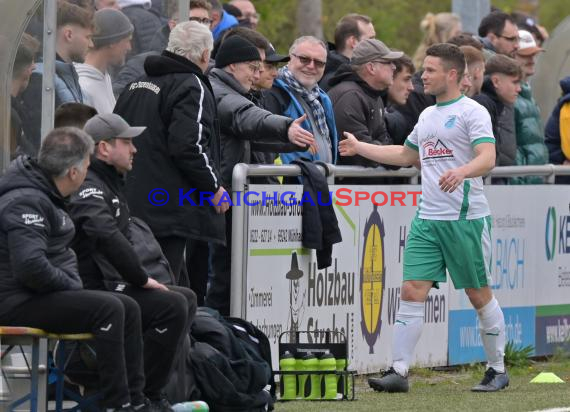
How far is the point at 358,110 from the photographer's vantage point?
1182cm

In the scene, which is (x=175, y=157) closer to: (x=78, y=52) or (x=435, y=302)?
(x=78, y=52)

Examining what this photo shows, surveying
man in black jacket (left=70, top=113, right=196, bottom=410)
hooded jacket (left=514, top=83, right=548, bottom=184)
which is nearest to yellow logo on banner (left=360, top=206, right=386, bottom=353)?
hooded jacket (left=514, top=83, right=548, bottom=184)

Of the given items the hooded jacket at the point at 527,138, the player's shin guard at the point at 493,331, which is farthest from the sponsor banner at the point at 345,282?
the hooded jacket at the point at 527,138

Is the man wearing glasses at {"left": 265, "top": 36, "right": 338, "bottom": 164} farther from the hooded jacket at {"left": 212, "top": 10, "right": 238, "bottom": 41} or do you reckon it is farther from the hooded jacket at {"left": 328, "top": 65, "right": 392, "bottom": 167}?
the hooded jacket at {"left": 212, "top": 10, "right": 238, "bottom": 41}

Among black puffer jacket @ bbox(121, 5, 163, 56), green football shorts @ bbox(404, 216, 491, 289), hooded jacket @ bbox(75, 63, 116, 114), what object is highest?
black puffer jacket @ bbox(121, 5, 163, 56)

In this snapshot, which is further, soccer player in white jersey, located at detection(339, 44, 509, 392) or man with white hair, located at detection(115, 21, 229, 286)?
soccer player in white jersey, located at detection(339, 44, 509, 392)

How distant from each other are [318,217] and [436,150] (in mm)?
1015

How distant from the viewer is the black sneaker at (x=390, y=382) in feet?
34.7

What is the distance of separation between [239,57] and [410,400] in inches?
104

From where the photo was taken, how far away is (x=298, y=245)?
36.6ft

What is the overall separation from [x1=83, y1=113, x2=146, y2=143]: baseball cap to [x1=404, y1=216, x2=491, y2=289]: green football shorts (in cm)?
271

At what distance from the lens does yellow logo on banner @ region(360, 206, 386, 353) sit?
38.7ft

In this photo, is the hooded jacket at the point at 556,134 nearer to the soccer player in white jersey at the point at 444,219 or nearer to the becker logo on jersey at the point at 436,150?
the soccer player in white jersey at the point at 444,219

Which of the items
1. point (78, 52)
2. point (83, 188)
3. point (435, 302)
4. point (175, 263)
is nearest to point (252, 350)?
point (175, 263)
